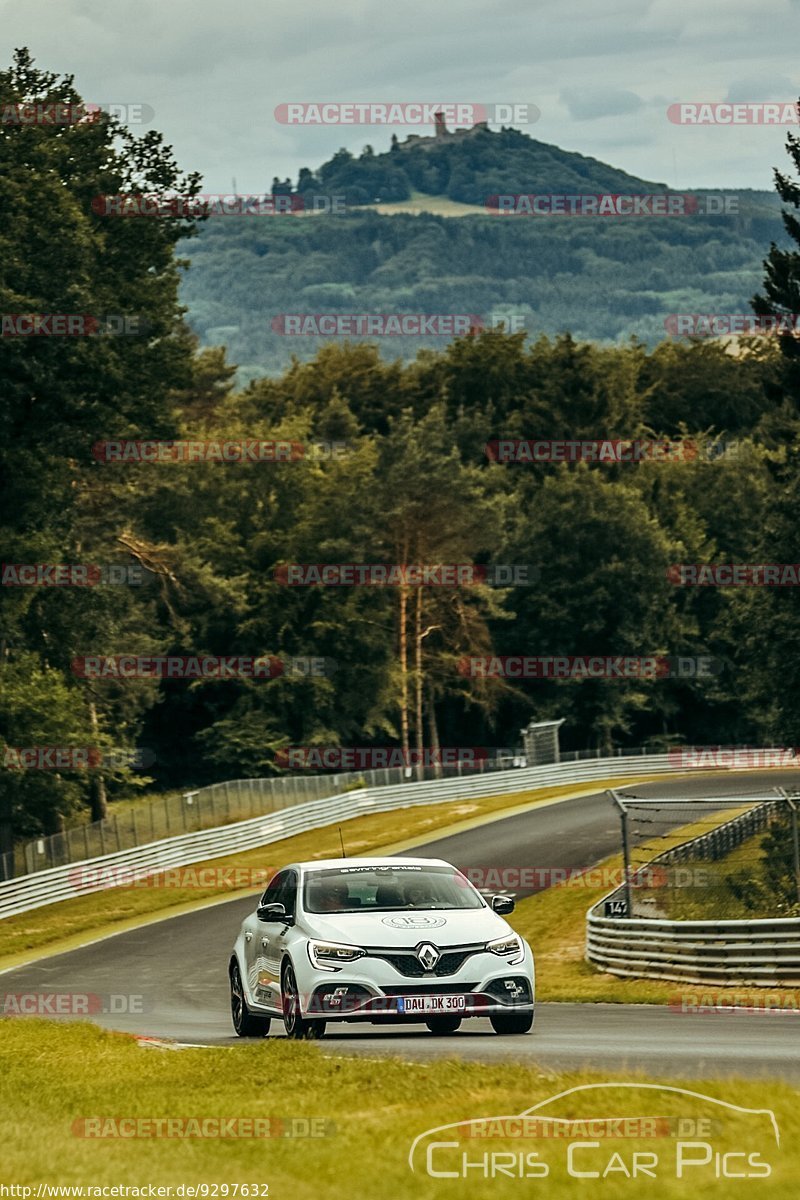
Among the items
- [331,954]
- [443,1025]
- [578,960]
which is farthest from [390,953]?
[578,960]

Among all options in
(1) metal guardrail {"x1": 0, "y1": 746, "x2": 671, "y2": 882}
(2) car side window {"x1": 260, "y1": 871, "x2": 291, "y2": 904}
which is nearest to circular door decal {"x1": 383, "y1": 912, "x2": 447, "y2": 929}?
(2) car side window {"x1": 260, "y1": 871, "x2": 291, "y2": 904}

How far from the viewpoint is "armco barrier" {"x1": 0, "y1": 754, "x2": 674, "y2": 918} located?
46.7 meters

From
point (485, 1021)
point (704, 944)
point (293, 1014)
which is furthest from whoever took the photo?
point (704, 944)

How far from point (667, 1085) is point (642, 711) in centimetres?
8802

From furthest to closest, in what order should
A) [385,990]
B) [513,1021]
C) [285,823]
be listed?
[285,823]
[513,1021]
[385,990]

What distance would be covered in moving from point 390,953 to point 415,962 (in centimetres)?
22

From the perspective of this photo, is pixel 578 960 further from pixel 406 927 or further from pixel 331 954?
pixel 331 954

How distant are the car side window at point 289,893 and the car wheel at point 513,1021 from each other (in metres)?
2.00

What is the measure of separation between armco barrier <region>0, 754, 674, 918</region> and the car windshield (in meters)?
30.4

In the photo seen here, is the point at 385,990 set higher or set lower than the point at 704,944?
higher

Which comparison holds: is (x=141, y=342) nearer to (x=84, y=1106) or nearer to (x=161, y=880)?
(x=161, y=880)

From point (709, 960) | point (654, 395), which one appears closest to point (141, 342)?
point (709, 960)

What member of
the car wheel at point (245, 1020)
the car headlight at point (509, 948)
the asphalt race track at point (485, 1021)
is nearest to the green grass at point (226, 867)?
the asphalt race track at point (485, 1021)

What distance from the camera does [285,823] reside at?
5909 cm
